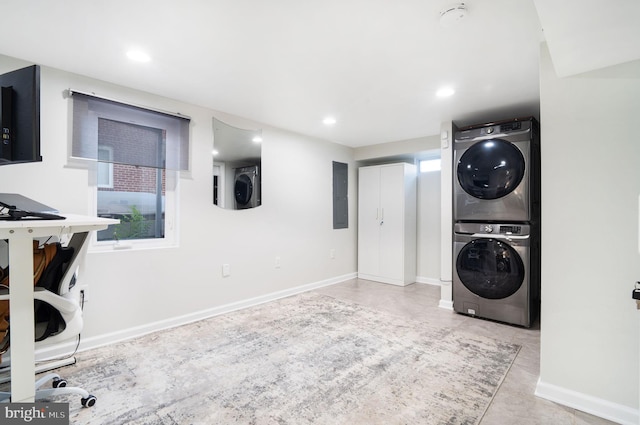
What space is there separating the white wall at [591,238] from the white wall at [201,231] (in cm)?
277

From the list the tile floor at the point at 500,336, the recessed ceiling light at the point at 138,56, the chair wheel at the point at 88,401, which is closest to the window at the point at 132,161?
the recessed ceiling light at the point at 138,56

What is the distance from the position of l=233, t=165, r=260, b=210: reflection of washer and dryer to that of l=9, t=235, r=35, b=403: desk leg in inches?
82.8

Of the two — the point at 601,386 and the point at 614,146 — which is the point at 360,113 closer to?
the point at 614,146

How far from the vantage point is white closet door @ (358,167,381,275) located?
15.6 feet

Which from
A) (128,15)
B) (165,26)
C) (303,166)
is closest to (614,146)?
(165,26)

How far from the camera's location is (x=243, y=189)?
3.42m

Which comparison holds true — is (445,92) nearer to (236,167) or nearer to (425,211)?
(236,167)

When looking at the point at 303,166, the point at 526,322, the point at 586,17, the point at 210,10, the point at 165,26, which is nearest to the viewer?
the point at 586,17

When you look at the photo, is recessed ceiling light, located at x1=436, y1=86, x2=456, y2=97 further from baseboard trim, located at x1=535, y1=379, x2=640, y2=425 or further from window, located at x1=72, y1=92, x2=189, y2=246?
window, located at x1=72, y1=92, x2=189, y2=246

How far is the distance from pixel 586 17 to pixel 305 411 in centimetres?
223

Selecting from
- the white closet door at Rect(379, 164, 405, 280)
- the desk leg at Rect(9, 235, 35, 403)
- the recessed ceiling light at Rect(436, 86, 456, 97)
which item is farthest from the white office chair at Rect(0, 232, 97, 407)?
the white closet door at Rect(379, 164, 405, 280)

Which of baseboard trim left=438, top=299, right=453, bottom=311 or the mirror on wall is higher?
the mirror on wall

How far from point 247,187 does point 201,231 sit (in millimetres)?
726

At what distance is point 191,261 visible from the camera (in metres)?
2.98
